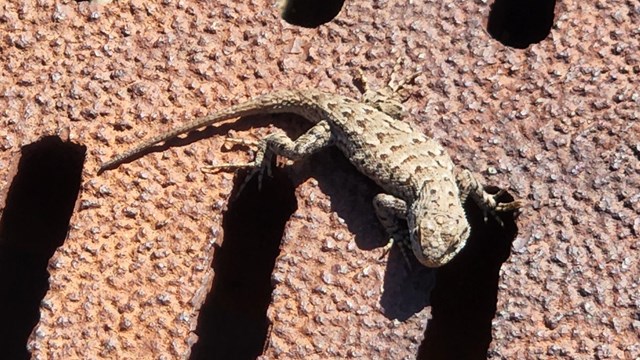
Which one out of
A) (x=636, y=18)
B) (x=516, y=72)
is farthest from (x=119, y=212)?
(x=636, y=18)

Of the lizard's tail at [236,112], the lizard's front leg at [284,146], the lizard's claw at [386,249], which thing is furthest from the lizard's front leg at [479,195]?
the lizard's tail at [236,112]

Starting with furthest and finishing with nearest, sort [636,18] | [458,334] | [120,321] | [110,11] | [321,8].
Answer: [321,8], [458,334], [110,11], [636,18], [120,321]

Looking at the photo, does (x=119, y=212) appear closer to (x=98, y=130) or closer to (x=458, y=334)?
(x=98, y=130)

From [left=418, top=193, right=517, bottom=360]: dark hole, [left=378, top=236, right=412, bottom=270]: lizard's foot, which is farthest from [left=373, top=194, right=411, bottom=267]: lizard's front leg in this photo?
[left=418, top=193, right=517, bottom=360]: dark hole

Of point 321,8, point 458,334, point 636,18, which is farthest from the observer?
point 321,8

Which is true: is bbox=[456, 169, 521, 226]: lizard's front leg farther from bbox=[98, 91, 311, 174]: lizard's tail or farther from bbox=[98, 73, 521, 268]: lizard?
bbox=[98, 91, 311, 174]: lizard's tail

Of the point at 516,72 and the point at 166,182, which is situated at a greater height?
the point at 516,72

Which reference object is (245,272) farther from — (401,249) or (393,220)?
(401,249)

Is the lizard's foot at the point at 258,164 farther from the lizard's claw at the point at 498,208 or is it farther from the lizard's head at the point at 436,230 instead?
the lizard's claw at the point at 498,208
